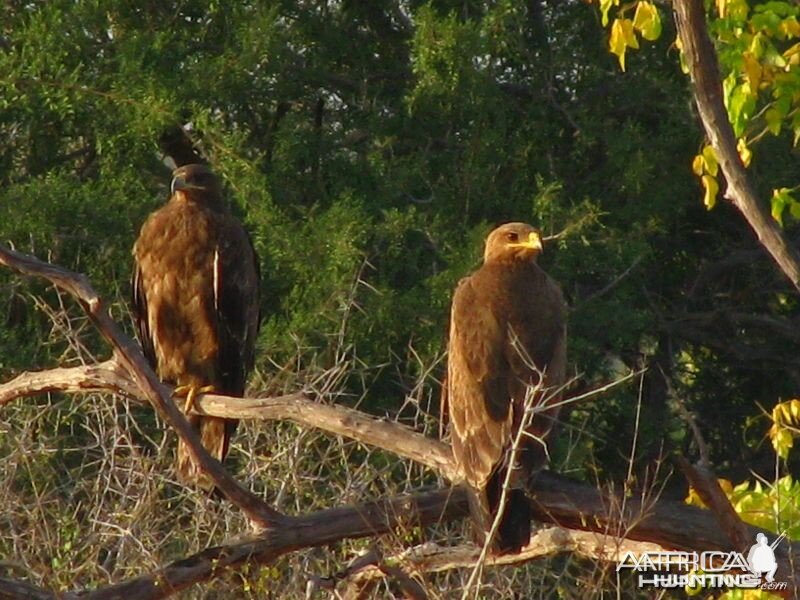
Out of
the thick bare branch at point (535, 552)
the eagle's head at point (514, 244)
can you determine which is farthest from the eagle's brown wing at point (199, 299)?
the thick bare branch at point (535, 552)

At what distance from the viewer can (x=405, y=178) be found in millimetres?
11891

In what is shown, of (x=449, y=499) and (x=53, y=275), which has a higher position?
(x=53, y=275)

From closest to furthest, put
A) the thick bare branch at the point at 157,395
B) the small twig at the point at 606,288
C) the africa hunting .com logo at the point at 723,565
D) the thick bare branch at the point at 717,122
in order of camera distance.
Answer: the thick bare branch at the point at 717,122, the africa hunting .com logo at the point at 723,565, the thick bare branch at the point at 157,395, the small twig at the point at 606,288

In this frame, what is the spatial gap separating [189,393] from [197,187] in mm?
1093

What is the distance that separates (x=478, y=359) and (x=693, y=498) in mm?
1567

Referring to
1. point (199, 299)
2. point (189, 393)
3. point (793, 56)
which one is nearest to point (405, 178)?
point (199, 299)

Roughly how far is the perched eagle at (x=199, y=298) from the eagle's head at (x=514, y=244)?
1284mm

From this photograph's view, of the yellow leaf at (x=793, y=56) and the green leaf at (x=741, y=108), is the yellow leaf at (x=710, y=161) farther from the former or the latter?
the yellow leaf at (x=793, y=56)

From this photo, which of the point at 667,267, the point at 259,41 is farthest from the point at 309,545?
the point at 667,267

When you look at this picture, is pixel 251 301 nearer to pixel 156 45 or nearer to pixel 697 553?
pixel 697 553

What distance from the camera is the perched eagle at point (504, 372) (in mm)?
5395

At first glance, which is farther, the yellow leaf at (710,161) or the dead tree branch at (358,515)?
the yellow leaf at (710,161)

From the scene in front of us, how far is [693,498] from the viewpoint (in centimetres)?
706

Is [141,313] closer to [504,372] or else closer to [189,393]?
[189,393]
